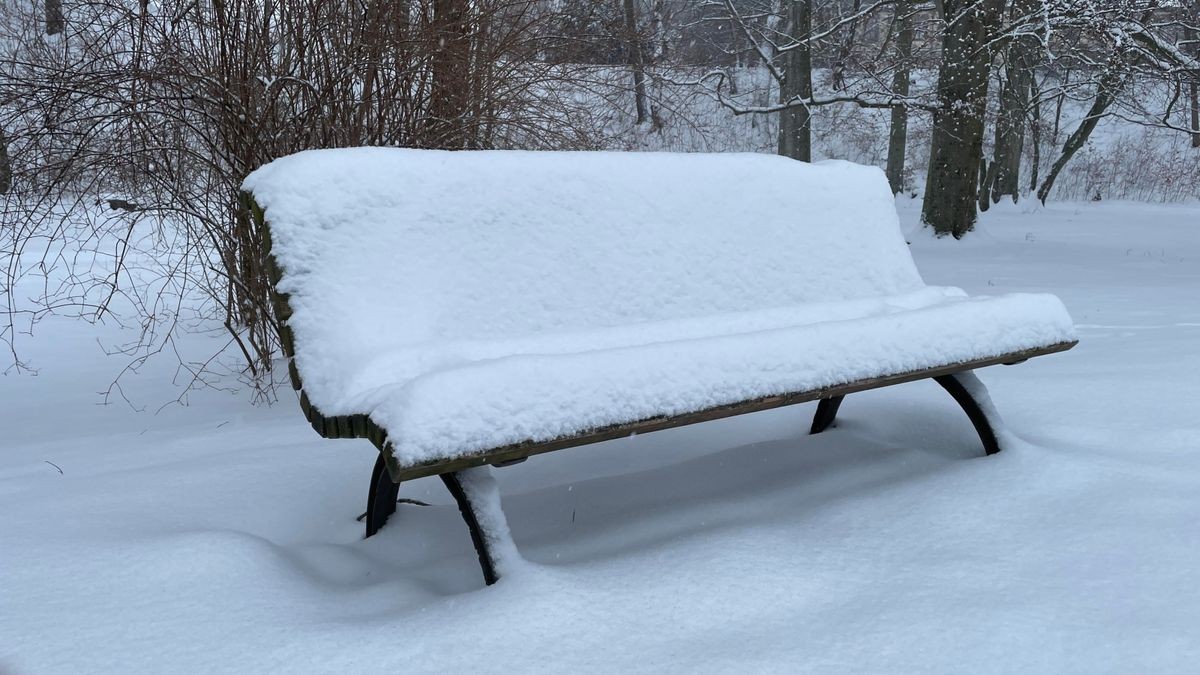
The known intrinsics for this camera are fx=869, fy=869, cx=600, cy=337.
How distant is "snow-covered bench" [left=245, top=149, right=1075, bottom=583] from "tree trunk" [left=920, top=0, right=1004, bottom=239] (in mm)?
5963

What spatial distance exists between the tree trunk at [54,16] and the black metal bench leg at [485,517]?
258cm

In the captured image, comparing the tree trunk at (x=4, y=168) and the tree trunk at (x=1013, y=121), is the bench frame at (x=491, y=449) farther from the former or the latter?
the tree trunk at (x=1013, y=121)

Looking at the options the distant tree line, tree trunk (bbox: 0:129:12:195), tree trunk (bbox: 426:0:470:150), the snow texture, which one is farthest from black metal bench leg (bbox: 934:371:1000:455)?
tree trunk (bbox: 0:129:12:195)

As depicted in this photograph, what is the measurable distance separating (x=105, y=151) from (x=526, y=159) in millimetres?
1723

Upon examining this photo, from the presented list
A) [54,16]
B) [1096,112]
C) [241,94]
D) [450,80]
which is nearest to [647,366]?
[241,94]

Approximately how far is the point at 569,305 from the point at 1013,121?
31.5 feet

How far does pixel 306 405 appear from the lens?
5.48 feet

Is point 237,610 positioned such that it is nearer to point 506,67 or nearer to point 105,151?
point 105,151

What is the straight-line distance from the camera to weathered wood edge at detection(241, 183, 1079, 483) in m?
1.40

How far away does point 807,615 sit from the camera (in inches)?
60.4

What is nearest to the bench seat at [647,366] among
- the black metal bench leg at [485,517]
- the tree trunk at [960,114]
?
the black metal bench leg at [485,517]

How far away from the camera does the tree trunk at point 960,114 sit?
307 inches

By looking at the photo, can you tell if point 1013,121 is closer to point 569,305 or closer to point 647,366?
point 569,305

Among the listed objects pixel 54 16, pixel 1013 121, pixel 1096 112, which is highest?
pixel 1096 112
